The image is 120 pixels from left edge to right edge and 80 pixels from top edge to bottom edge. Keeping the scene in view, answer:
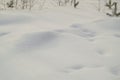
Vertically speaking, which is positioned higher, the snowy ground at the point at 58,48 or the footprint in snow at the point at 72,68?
the snowy ground at the point at 58,48

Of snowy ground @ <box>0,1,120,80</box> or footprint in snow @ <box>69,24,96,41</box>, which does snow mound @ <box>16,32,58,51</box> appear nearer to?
snowy ground @ <box>0,1,120,80</box>

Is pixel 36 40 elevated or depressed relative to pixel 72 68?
elevated

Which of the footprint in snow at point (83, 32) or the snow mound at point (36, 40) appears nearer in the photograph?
the snow mound at point (36, 40)

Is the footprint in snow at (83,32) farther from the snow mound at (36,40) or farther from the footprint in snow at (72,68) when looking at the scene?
the footprint in snow at (72,68)

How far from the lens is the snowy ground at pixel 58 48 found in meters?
1.44

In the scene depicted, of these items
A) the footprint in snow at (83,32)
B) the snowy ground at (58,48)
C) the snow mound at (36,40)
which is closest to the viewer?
the snowy ground at (58,48)

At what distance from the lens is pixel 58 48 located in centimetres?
179

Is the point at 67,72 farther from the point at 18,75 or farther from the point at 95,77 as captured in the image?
the point at 18,75

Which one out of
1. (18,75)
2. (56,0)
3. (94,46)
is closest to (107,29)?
(94,46)

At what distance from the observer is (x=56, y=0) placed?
4.73m

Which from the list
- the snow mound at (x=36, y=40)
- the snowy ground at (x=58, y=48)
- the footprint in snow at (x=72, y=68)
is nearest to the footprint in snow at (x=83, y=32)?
the snowy ground at (x=58, y=48)

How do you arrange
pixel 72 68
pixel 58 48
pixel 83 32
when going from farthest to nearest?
pixel 83 32 < pixel 58 48 < pixel 72 68

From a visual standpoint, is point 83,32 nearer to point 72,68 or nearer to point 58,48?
point 58,48

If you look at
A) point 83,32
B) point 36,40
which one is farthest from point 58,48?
point 83,32
